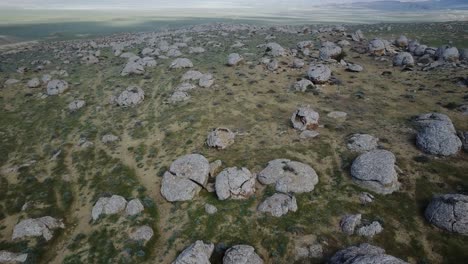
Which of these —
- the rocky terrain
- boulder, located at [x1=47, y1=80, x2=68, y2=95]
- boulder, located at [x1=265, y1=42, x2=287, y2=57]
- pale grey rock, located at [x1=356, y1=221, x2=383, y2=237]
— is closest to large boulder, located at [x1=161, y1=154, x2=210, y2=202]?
the rocky terrain

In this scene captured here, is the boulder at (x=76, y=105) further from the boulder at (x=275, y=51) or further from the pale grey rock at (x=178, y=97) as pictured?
the boulder at (x=275, y=51)

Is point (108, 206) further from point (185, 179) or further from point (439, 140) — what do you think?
point (439, 140)

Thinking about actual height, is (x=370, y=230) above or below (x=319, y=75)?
below

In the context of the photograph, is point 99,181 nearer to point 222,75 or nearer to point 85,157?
point 85,157

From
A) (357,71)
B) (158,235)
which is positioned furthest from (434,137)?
(357,71)

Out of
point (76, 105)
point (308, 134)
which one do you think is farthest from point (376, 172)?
point (76, 105)

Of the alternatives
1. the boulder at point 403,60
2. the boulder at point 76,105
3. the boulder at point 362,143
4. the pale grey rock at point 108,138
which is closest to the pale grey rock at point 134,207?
the pale grey rock at point 108,138
